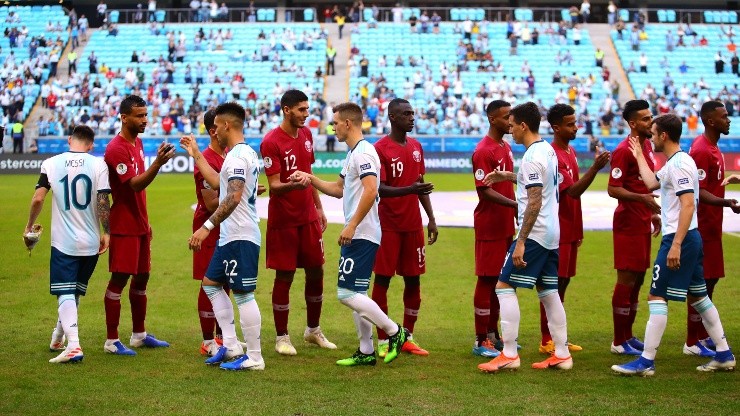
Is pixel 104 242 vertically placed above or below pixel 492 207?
below

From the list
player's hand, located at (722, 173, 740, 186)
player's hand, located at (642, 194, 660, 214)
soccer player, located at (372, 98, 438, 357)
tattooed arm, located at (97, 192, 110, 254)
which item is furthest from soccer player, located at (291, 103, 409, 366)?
player's hand, located at (722, 173, 740, 186)

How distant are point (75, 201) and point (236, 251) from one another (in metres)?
1.82

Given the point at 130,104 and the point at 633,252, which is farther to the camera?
the point at 633,252

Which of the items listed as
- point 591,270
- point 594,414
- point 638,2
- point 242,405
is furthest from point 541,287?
point 638,2

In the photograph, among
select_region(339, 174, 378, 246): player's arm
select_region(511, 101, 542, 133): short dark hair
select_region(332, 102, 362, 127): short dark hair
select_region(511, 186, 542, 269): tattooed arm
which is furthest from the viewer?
select_region(332, 102, 362, 127): short dark hair

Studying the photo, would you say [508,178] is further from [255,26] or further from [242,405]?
[255,26]

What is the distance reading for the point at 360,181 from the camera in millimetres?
9227

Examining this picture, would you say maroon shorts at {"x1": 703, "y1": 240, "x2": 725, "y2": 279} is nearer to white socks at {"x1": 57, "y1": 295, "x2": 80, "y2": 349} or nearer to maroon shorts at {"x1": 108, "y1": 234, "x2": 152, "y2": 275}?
maroon shorts at {"x1": 108, "y1": 234, "x2": 152, "y2": 275}

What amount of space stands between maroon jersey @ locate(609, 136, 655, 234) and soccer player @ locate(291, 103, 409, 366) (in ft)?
8.60

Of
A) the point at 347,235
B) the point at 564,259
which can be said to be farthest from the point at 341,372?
the point at 564,259

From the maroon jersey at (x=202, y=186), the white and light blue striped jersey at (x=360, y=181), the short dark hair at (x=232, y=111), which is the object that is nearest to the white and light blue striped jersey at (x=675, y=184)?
the white and light blue striped jersey at (x=360, y=181)

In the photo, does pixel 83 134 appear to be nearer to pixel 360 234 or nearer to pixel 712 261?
pixel 360 234

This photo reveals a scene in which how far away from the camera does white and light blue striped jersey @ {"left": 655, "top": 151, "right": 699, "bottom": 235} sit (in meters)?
8.74

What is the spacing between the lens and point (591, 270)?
629 inches
